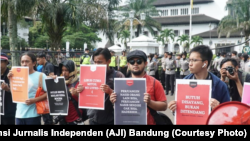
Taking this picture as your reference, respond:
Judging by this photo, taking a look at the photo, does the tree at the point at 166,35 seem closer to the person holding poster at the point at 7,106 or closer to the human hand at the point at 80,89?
the person holding poster at the point at 7,106

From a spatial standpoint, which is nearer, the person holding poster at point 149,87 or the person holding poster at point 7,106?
the person holding poster at point 149,87

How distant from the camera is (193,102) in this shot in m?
2.94

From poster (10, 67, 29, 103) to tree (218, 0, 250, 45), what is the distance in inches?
1444

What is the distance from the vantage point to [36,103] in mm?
4094

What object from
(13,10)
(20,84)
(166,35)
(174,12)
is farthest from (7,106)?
(174,12)

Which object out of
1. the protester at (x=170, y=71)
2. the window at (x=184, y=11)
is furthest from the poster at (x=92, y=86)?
the window at (x=184, y=11)

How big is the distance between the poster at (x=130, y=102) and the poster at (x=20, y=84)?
1513 millimetres

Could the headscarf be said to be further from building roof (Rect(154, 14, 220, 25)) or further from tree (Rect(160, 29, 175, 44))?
building roof (Rect(154, 14, 220, 25))

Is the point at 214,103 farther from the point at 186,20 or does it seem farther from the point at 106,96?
the point at 186,20

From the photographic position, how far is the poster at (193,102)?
2912 mm

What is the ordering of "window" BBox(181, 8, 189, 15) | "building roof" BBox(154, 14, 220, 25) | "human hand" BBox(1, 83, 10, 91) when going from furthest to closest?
1. "window" BBox(181, 8, 189, 15)
2. "building roof" BBox(154, 14, 220, 25)
3. "human hand" BBox(1, 83, 10, 91)

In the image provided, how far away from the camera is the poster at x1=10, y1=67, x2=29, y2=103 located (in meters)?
4.06

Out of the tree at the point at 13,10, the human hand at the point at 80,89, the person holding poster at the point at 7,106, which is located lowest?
the person holding poster at the point at 7,106

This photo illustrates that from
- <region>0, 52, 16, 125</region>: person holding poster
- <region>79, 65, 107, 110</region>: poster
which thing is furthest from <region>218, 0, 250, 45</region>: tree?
<region>79, 65, 107, 110</region>: poster
